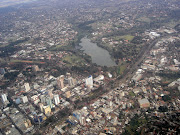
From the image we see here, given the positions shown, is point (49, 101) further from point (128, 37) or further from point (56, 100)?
point (128, 37)

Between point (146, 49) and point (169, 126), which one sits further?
point (146, 49)

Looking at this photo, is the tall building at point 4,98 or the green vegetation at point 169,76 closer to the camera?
the tall building at point 4,98

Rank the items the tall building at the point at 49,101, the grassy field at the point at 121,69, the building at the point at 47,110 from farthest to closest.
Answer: the grassy field at the point at 121,69 → the tall building at the point at 49,101 → the building at the point at 47,110

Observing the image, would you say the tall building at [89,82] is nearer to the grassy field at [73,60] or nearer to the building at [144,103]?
the building at [144,103]

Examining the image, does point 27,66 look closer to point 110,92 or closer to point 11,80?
point 11,80

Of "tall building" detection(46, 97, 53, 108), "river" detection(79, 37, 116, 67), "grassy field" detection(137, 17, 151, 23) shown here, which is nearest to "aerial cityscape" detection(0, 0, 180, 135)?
"river" detection(79, 37, 116, 67)

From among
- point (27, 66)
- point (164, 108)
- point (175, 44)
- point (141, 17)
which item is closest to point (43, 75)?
point (27, 66)

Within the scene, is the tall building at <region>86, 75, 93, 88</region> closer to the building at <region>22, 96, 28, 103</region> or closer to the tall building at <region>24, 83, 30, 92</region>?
the building at <region>22, 96, 28, 103</region>

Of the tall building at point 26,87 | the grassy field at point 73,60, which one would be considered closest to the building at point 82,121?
the tall building at point 26,87
